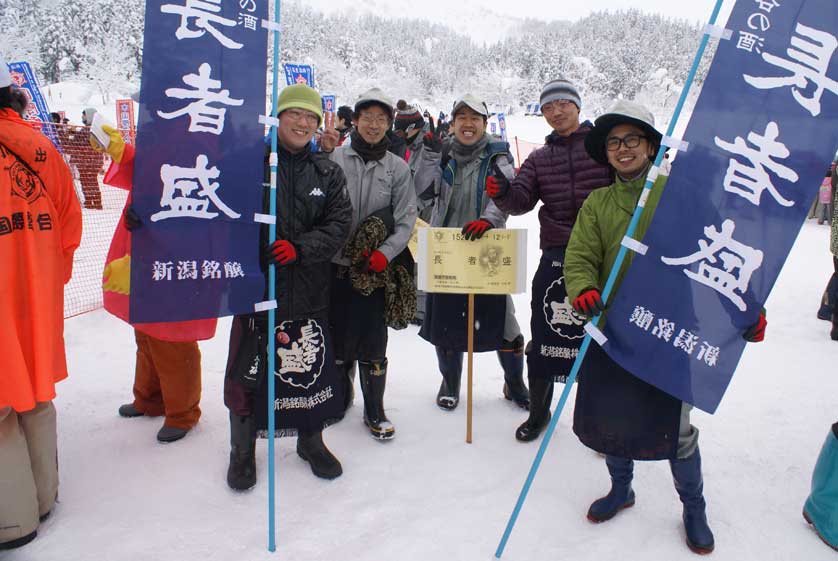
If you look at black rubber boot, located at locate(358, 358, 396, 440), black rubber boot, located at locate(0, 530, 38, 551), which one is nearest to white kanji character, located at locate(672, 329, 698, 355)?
black rubber boot, located at locate(358, 358, 396, 440)

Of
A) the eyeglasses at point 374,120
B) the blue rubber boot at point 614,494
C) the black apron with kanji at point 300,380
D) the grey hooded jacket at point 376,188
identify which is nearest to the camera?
the blue rubber boot at point 614,494

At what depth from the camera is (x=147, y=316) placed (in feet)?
6.69

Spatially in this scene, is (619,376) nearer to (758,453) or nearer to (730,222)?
(730,222)

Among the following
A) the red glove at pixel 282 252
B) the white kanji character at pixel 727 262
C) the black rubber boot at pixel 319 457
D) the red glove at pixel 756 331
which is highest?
the white kanji character at pixel 727 262

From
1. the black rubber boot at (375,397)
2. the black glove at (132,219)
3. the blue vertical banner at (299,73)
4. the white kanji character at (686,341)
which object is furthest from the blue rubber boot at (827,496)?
the blue vertical banner at (299,73)

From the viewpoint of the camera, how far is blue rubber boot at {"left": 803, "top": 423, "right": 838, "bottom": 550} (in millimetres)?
2156

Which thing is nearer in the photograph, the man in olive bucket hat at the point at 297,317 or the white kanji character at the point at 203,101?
the white kanji character at the point at 203,101

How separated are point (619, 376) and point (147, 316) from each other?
76.5 inches

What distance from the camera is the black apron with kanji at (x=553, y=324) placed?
281 centimetres

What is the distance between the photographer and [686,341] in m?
1.79

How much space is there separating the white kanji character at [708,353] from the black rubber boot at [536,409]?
4.15 feet

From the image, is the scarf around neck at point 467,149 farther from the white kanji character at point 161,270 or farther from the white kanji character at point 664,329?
the white kanji character at point 161,270

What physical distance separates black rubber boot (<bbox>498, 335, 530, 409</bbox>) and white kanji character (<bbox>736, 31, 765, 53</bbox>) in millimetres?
2010

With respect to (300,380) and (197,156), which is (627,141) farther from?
(300,380)
